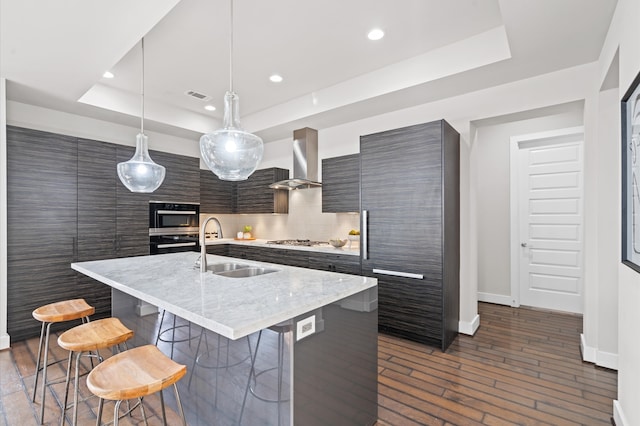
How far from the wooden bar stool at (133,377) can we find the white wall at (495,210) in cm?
428

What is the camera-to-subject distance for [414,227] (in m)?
3.12

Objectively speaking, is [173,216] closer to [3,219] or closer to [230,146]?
[3,219]

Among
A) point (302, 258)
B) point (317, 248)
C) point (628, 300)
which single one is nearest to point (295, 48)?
point (317, 248)

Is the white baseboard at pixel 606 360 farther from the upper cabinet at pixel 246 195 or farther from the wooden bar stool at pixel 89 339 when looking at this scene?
the upper cabinet at pixel 246 195

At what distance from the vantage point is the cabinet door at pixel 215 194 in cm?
532

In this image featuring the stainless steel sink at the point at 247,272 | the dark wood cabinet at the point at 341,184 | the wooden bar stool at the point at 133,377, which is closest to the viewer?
the wooden bar stool at the point at 133,377

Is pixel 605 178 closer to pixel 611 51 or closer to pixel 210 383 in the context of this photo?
pixel 611 51

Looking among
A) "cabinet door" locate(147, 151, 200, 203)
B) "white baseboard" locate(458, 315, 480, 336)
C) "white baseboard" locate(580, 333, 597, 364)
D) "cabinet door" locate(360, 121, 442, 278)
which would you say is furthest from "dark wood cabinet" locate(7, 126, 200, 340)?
"white baseboard" locate(580, 333, 597, 364)

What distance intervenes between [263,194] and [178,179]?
1334 mm

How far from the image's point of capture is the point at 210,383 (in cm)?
182

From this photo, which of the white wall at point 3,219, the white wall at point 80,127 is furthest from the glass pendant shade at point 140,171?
the white wall at point 80,127

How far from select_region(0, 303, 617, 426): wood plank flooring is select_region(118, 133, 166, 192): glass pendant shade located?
170 centimetres

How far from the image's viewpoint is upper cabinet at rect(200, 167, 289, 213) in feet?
17.1

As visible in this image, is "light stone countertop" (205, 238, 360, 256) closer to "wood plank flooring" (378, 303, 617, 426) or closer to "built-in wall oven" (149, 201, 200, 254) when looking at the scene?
"built-in wall oven" (149, 201, 200, 254)
